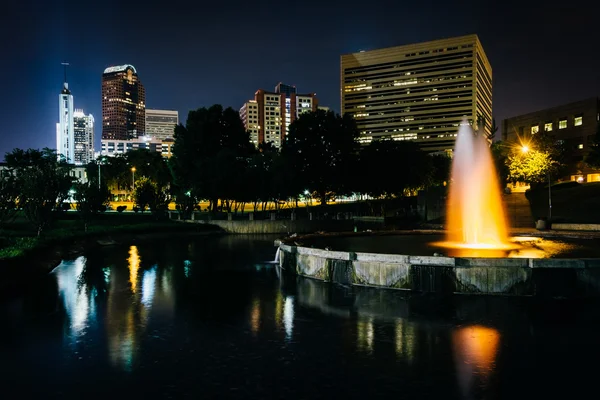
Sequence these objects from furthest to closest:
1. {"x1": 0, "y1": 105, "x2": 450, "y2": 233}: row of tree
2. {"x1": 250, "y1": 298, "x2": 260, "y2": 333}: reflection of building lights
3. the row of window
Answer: the row of window < {"x1": 0, "y1": 105, "x2": 450, "y2": 233}: row of tree < {"x1": 250, "y1": 298, "x2": 260, "y2": 333}: reflection of building lights

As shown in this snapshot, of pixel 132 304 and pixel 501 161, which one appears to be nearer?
pixel 132 304

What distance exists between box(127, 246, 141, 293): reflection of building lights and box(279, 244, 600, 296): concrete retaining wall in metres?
9.32

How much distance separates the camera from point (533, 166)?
67.9 m

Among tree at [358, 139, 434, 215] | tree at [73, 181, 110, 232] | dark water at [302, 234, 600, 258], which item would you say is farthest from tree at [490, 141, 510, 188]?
tree at [73, 181, 110, 232]

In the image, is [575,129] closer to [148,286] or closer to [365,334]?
[148,286]

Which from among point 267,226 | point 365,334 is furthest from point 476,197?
point 267,226

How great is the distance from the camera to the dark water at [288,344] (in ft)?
30.0

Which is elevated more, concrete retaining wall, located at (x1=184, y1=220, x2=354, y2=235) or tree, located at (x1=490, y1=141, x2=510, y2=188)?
tree, located at (x1=490, y1=141, x2=510, y2=188)

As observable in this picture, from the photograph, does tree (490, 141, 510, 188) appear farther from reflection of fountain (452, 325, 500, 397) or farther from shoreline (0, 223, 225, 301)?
reflection of fountain (452, 325, 500, 397)

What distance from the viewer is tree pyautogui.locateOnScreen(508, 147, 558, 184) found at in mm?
67875

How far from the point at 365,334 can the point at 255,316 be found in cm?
383

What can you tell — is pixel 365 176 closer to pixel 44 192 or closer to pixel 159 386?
pixel 44 192

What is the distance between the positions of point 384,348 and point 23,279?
59.2 feet

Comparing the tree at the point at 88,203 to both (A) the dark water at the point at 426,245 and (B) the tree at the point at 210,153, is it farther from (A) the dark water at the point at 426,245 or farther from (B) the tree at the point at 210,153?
(A) the dark water at the point at 426,245
